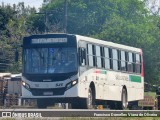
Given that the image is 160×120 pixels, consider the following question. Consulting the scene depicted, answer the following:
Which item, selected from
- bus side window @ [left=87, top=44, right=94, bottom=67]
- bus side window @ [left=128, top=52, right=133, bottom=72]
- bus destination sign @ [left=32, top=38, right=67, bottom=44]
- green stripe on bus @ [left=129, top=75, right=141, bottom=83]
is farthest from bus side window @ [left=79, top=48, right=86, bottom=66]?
green stripe on bus @ [left=129, top=75, right=141, bottom=83]

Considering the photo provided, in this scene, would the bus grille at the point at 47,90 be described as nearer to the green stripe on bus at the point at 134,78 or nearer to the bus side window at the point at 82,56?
the bus side window at the point at 82,56

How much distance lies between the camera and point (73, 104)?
3128 cm

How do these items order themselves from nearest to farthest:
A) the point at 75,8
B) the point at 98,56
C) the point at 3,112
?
the point at 3,112 < the point at 98,56 < the point at 75,8

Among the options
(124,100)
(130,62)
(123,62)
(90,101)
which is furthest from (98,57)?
(130,62)

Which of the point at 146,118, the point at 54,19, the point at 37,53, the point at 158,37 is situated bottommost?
the point at 146,118

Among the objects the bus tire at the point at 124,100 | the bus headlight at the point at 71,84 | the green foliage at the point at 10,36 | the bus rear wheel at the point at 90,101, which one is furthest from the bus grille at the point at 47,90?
the green foliage at the point at 10,36

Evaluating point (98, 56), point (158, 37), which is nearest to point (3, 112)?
point (98, 56)

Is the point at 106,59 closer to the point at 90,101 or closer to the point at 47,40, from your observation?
the point at 90,101

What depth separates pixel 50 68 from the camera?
29953 millimetres

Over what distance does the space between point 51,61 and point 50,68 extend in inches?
12.3

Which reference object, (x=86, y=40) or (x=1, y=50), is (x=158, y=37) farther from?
(x=86, y=40)

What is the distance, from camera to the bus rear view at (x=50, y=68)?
29.8m

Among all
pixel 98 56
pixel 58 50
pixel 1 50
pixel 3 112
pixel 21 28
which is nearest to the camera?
pixel 3 112

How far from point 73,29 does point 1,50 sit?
15.3m
